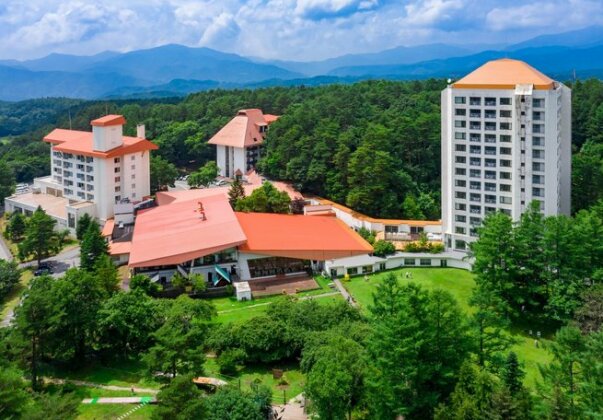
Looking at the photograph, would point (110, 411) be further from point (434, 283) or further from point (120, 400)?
point (434, 283)

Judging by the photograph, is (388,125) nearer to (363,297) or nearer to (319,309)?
(363,297)

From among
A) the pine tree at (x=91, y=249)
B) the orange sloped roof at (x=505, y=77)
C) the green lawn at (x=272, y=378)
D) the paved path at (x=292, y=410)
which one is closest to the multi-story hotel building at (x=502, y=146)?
the orange sloped roof at (x=505, y=77)

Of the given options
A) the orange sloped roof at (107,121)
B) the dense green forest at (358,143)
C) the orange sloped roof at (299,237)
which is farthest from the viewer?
the orange sloped roof at (107,121)

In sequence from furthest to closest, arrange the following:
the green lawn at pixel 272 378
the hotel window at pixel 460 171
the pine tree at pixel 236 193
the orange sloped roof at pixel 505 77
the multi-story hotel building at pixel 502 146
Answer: the pine tree at pixel 236 193, the hotel window at pixel 460 171, the orange sloped roof at pixel 505 77, the multi-story hotel building at pixel 502 146, the green lawn at pixel 272 378

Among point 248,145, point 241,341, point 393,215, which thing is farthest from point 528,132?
point 248,145

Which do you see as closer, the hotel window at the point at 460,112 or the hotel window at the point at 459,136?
the hotel window at the point at 460,112

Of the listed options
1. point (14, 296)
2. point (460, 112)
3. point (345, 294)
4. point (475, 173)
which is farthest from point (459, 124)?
point (14, 296)

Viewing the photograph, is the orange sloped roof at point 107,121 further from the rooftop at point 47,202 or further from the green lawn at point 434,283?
the green lawn at point 434,283
